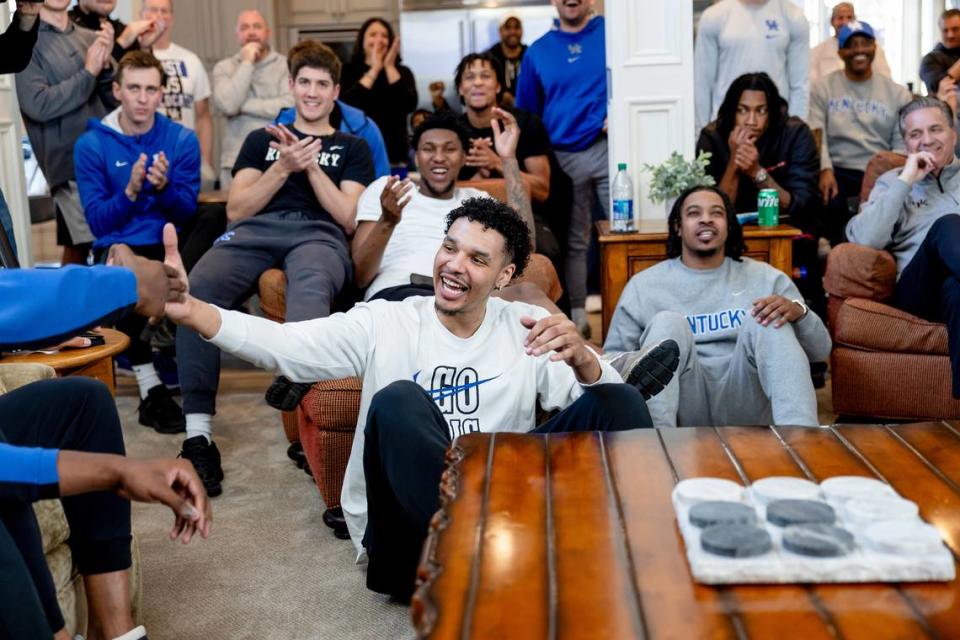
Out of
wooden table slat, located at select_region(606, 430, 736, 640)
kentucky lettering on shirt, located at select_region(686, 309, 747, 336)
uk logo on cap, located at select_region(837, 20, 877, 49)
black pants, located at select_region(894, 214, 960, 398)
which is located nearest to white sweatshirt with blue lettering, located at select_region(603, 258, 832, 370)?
kentucky lettering on shirt, located at select_region(686, 309, 747, 336)

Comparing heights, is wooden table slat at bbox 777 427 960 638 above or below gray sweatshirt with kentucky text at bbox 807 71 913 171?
below

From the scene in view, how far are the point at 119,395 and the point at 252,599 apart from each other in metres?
2.14

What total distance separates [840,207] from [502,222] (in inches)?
118

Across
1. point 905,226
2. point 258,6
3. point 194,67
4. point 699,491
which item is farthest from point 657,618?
point 258,6

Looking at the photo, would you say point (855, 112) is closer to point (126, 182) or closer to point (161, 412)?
point (126, 182)

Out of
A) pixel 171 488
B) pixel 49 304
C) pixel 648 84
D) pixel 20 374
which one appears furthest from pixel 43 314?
pixel 648 84

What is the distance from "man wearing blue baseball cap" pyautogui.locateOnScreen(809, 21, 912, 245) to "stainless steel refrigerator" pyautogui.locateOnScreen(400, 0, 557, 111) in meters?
2.81

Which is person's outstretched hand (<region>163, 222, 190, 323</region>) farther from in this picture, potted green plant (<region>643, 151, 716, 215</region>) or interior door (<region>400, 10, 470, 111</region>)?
interior door (<region>400, 10, 470, 111</region>)

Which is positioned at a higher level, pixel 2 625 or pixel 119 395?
pixel 2 625

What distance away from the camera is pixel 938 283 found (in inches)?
140

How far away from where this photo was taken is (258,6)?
8.55m

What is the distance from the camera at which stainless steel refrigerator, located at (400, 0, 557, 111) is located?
7.93m

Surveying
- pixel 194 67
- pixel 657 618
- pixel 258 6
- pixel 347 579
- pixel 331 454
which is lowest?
pixel 347 579

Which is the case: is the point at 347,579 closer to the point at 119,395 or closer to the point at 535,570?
the point at 535,570
